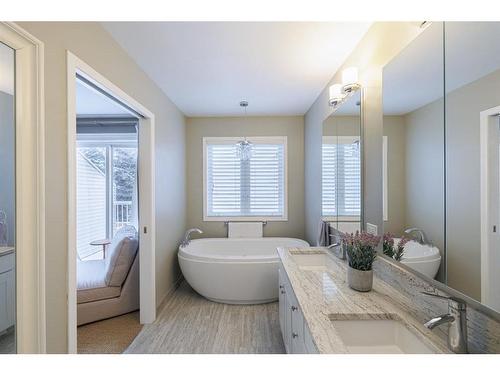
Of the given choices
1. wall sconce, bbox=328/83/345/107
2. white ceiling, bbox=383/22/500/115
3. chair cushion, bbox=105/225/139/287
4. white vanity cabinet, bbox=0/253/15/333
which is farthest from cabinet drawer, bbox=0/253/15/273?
Result: wall sconce, bbox=328/83/345/107

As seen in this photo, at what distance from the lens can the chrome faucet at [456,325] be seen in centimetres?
82

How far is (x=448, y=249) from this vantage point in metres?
1.01

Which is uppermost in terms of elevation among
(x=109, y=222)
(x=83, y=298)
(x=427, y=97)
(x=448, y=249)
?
(x=427, y=97)

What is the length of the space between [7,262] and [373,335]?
5.65 feet

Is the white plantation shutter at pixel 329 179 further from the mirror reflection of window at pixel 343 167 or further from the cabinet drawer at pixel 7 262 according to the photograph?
the cabinet drawer at pixel 7 262

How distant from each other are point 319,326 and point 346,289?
51 centimetres

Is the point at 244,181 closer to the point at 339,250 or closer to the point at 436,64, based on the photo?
the point at 339,250

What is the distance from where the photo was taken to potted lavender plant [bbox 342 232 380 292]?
1347 mm

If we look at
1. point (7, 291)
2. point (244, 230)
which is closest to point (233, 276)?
point (244, 230)

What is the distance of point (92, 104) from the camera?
3.26 metres

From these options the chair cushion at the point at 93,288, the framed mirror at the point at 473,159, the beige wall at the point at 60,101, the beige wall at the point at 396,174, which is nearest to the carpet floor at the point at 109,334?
the chair cushion at the point at 93,288
